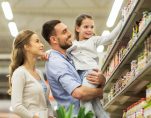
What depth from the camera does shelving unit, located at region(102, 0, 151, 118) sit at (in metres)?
3.86

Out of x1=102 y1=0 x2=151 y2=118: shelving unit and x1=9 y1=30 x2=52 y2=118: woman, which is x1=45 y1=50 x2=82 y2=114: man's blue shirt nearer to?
x1=9 y1=30 x2=52 y2=118: woman

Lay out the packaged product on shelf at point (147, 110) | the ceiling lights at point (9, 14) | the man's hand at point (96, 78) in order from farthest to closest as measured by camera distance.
A: the ceiling lights at point (9, 14), the packaged product on shelf at point (147, 110), the man's hand at point (96, 78)

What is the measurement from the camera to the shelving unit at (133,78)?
3859 mm

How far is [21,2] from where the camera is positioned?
1112 centimetres

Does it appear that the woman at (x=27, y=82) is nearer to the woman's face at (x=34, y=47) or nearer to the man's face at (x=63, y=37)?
→ the woman's face at (x=34, y=47)

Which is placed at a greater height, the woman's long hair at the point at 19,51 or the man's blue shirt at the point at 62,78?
the woman's long hair at the point at 19,51

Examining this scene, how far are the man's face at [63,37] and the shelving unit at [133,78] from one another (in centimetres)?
73

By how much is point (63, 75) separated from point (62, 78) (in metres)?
0.03

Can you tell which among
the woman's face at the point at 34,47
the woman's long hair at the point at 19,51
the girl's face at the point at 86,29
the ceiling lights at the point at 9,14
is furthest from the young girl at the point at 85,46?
the ceiling lights at the point at 9,14

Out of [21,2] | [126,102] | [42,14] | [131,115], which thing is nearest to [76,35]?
[131,115]

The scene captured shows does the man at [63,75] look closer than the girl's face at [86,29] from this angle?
Yes

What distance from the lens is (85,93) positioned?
3.13 meters

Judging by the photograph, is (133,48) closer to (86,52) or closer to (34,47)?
(86,52)

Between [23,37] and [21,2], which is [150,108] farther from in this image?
[21,2]
